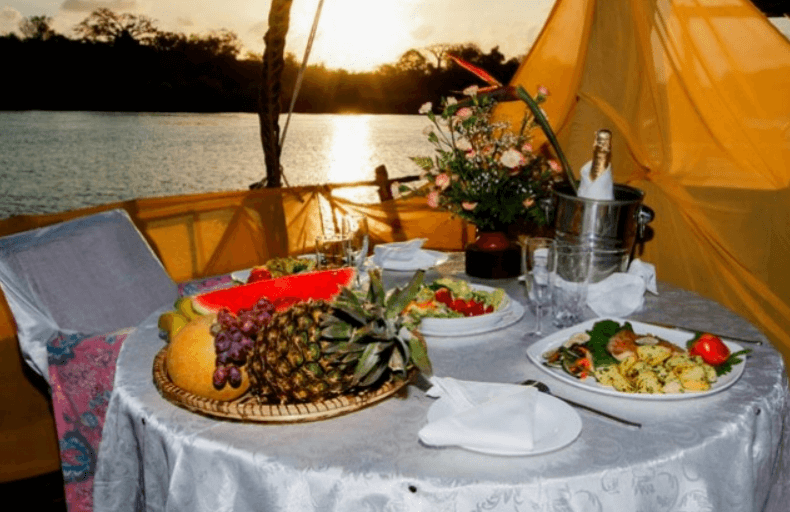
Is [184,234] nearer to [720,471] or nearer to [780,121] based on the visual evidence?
[780,121]

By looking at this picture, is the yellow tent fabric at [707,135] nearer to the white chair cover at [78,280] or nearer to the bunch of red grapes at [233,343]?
the white chair cover at [78,280]

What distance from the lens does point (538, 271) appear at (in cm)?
171

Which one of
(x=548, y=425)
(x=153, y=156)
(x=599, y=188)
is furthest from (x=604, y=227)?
(x=153, y=156)

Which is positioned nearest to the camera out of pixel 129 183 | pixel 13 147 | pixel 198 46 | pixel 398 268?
pixel 398 268

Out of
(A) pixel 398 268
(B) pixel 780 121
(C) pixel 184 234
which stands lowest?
(C) pixel 184 234

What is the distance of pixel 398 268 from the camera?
242 centimetres

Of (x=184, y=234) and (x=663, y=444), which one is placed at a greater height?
(x=663, y=444)

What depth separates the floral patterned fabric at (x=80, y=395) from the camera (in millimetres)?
2188

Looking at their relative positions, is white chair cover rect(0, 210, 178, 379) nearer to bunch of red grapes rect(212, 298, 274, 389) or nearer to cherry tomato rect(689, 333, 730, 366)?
bunch of red grapes rect(212, 298, 274, 389)

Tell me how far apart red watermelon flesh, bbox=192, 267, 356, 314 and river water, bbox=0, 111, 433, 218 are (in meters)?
28.1

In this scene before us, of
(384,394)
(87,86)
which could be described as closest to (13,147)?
(87,86)

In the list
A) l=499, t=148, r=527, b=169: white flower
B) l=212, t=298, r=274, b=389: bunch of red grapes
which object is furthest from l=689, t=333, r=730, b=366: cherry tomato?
l=212, t=298, r=274, b=389: bunch of red grapes

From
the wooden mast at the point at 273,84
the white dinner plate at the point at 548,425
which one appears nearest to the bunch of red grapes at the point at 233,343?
the white dinner plate at the point at 548,425

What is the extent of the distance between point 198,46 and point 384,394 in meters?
26.3
